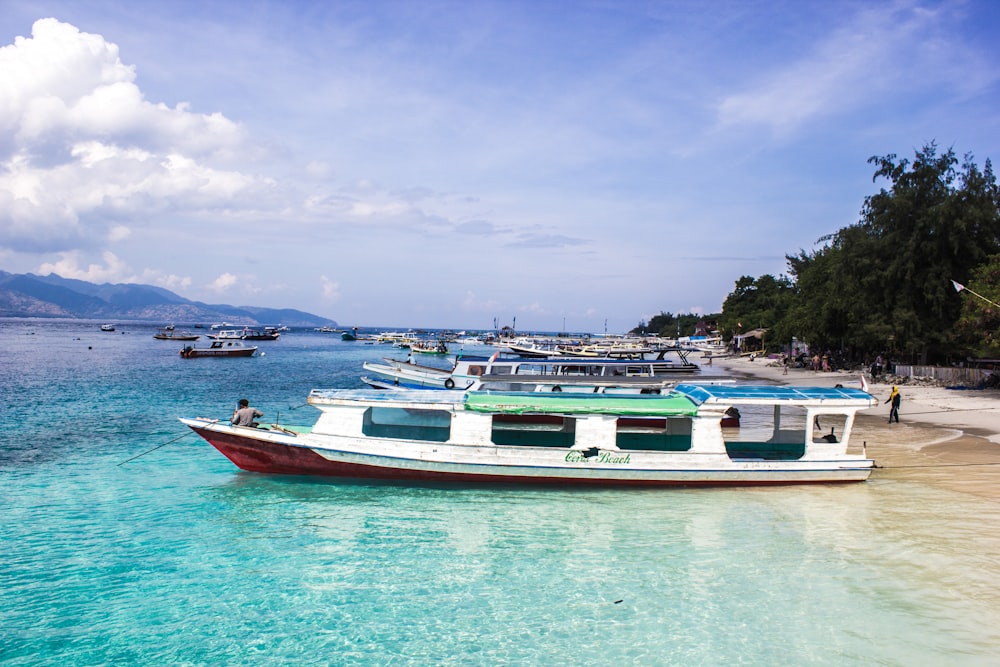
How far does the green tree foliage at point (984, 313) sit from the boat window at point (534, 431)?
2184 cm

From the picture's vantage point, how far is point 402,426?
61.7 feet

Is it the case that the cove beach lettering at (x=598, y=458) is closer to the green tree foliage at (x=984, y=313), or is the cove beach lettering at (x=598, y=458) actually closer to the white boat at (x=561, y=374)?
the white boat at (x=561, y=374)

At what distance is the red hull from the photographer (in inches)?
677

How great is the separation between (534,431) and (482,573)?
23.4 ft

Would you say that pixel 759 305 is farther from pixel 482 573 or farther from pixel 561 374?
pixel 482 573

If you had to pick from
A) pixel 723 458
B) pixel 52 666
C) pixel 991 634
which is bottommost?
pixel 52 666

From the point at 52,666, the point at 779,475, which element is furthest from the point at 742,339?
the point at 52,666

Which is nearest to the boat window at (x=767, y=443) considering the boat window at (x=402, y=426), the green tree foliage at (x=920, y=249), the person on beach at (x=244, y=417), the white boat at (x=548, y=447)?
the white boat at (x=548, y=447)

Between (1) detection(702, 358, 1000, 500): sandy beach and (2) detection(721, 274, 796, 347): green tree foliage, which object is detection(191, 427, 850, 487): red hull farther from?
(2) detection(721, 274, 796, 347): green tree foliage

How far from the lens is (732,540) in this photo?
13742 mm

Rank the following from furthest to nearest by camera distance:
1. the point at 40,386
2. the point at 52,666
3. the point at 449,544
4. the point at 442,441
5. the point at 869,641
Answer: the point at 40,386
the point at 442,441
the point at 449,544
the point at 869,641
the point at 52,666

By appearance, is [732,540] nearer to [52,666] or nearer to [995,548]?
[995,548]

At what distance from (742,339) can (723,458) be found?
248ft

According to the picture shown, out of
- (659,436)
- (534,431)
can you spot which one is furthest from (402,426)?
(659,436)
